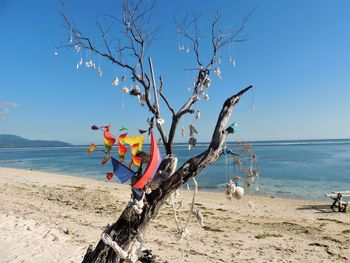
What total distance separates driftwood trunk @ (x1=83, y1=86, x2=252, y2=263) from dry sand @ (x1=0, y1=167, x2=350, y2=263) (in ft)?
8.52

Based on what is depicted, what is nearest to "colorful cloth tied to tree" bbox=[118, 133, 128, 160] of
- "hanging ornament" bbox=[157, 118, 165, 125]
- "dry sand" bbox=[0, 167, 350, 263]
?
"hanging ornament" bbox=[157, 118, 165, 125]

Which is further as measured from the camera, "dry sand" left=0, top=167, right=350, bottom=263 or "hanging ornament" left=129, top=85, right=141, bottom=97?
"dry sand" left=0, top=167, right=350, bottom=263

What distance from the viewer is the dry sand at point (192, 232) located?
719 cm

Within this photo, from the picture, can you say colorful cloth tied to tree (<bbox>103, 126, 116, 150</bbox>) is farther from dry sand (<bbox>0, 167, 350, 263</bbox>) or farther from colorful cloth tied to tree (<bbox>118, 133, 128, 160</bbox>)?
dry sand (<bbox>0, 167, 350, 263</bbox>)

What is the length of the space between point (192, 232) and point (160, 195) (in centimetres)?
596

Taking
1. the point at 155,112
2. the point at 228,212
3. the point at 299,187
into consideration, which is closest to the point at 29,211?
the point at 228,212

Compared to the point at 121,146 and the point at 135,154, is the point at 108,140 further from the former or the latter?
the point at 135,154

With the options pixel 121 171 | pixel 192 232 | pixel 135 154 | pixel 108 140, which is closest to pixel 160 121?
pixel 135 154

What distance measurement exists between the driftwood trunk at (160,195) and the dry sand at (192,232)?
2597 mm

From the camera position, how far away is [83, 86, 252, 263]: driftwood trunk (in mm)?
3566

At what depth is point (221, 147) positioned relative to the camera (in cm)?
369

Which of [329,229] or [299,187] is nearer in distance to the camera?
[329,229]

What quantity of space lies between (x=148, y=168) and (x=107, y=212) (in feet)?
30.1

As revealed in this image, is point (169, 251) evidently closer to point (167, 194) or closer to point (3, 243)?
point (3, 243)
